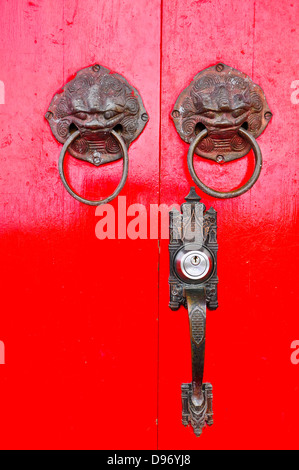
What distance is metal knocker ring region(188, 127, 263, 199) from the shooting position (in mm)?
752

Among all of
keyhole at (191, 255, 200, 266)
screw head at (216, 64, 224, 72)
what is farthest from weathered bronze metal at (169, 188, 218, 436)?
screw head at (216, 64, 224, 72)

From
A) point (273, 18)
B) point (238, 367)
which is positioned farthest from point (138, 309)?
point (273, 18)

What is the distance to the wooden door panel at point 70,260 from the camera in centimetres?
79

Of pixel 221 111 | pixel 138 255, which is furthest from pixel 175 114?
pixel 138 255

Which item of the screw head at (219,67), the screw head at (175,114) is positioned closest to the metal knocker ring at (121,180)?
the screw head at (175,114)

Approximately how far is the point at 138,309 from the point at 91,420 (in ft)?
0.76

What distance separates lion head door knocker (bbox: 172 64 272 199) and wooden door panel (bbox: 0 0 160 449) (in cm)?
6

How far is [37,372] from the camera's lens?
0.83m

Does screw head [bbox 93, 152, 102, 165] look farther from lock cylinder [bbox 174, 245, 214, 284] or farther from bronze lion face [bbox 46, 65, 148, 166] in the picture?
lock cylinder [bbox 174, 245, 214, 284]

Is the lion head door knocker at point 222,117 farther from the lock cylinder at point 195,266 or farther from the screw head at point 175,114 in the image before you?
the lock cylinder at point 195,266

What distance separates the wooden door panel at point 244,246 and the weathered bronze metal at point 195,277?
0.06 metres

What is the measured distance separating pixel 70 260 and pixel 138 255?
13cm

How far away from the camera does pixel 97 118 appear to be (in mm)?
753

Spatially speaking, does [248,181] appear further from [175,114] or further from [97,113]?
[97,113]
